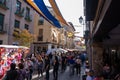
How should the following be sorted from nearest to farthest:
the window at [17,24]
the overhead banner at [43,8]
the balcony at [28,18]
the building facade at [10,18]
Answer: the overhead banner at [43,8]
the building facade at [10,18]
the window at [17,24]
the balcony at [28,18]

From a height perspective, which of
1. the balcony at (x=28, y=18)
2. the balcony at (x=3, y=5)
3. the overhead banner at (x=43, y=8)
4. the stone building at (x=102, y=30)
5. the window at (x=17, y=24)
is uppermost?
the balcony at (x=3, y=5)

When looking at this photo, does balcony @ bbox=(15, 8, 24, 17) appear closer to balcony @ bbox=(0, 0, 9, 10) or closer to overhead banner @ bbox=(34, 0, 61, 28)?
balcony @ bbox=(0, 0, 9, 10)

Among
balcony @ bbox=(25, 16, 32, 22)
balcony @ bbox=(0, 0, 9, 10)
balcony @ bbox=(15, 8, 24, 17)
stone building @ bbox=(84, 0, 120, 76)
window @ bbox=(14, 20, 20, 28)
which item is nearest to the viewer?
stone building @ bbox=(84, 0, 120, 76)

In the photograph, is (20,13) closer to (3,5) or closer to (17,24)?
(17,24)

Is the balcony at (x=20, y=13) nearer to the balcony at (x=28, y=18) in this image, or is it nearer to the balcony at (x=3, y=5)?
the balcony at (x=28, y=18)

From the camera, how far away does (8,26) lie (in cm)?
2425

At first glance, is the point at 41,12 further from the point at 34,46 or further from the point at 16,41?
the point at 34,46

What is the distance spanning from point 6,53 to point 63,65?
8165 millimetres

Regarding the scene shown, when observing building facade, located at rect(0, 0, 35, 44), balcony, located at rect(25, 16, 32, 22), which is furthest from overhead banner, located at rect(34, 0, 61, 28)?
balcony, located at rect(25, 16, 32, 22)

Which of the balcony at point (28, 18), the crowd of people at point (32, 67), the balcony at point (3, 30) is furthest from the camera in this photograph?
the balcony at point (28, 18)

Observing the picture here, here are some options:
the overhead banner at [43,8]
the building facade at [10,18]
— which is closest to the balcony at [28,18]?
the building facade at [10,18]

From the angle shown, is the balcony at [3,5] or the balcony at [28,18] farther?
the balcony at [28,18]

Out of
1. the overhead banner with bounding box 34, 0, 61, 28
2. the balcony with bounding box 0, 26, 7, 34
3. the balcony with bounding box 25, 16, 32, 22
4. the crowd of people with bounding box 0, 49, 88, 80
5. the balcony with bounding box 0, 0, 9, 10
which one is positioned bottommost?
the crowd of people with bounding box 0, 49, 88, 80

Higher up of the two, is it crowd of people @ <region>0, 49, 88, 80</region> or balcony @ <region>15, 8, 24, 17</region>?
balcony @ <region>15, 8, 24, 17</region>
